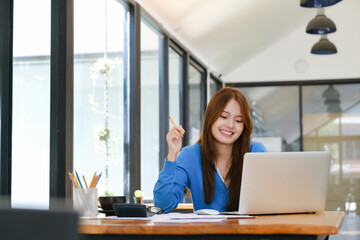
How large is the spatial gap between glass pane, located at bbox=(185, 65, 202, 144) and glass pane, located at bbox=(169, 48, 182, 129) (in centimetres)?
50

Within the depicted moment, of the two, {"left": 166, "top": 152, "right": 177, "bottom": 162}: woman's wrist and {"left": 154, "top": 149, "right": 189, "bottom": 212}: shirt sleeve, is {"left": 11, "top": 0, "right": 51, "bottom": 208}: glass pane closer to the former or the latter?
{"left": 154, "top": 149, "right": 189, "bottom": 212}: shirt sleeve

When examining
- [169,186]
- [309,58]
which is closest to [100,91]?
[169,186]

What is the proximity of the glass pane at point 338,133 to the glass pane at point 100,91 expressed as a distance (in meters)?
4.68

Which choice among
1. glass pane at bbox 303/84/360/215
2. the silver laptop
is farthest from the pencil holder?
glass pane at bbox 303/84/360/215

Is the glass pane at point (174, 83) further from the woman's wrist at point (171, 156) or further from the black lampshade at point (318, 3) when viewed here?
the woman's wrist at point (171, 156)

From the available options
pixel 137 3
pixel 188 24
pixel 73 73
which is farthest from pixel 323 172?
pixel 188 24

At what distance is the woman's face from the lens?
98.0 inches

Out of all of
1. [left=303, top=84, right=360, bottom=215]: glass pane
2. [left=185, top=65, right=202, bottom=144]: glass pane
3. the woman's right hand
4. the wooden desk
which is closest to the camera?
the wooden desk

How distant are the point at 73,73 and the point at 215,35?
139 inches

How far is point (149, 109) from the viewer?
513 centimetres

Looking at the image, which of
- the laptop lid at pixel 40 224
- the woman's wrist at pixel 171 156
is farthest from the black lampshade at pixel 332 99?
the laptop lid at pixel 40 224

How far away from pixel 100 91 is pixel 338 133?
526 centimetres

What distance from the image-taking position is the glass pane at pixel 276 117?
28.1ft

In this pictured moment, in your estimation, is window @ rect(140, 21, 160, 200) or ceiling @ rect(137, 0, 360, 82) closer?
window @ rect(140, 21, 160, 200)
